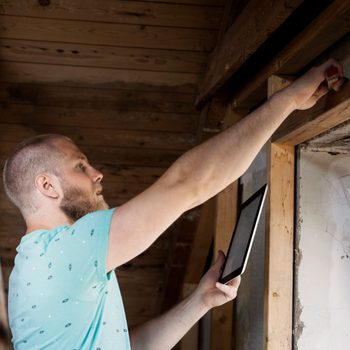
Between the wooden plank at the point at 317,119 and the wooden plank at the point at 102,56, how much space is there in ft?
2.62

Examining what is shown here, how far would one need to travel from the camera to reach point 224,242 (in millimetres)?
2340

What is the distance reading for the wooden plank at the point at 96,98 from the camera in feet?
8.11

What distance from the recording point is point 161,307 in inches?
139

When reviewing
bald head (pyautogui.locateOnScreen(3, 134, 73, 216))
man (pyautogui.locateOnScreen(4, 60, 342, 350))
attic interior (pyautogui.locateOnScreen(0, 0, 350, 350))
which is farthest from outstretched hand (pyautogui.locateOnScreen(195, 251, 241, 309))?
bald head (pyautogui.locateOnScreen(3, 134, 73, 216))

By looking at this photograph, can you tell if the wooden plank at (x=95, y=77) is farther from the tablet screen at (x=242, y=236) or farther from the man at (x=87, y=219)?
the tablet screen at (x=242, y=236)

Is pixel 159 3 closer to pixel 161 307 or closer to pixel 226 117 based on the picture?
pixel 226 117

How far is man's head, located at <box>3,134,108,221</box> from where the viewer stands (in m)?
1.47

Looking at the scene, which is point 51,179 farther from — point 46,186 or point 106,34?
point 106,34

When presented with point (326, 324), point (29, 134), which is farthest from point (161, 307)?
point (326, 324)

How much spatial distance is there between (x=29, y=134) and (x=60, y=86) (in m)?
0.35

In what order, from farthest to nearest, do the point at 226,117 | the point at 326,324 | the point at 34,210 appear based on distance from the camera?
the point at 226,117, the point at 326,324, the point at 34,210

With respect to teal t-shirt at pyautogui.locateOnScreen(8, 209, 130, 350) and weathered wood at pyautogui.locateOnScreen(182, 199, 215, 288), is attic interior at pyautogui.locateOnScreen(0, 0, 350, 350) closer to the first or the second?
weathered wood at pyautogui.locateOnScreen(182, 199, 215, 288)

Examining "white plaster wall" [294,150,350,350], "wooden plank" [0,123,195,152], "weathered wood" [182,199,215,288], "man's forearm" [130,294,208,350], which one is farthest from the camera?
"weathered wood" [182,199,215,288]

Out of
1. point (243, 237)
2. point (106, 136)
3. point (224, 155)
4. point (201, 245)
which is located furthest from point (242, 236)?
point (201, 245)
